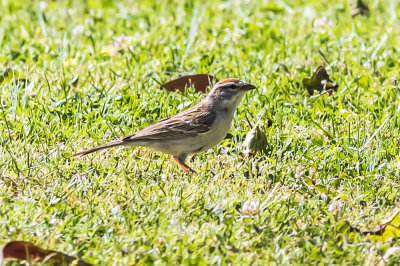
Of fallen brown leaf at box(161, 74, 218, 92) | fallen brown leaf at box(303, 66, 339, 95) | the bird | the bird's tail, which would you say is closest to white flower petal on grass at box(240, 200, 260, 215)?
the bird

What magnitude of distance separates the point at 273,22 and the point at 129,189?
4886mm

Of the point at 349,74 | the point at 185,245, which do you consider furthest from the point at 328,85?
the point at 185,245

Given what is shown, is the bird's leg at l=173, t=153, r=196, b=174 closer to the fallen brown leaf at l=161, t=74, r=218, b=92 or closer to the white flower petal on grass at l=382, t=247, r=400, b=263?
the fallen brown leaf at l=161, t=74, r=218, b=92

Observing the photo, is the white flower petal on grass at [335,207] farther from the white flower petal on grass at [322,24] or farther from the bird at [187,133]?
the white flower petal on grass at [322,24]

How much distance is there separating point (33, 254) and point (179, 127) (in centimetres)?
207

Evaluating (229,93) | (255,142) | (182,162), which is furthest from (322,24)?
(182,162)

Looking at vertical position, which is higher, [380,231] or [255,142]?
[255,142]

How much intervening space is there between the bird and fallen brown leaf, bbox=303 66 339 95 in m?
1.63

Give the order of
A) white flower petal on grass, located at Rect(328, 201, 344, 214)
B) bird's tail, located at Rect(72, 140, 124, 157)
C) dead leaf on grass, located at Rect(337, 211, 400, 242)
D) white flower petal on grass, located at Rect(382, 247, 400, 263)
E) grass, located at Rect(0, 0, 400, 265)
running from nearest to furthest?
white flower petal on grass, located at Rect(382, 247, 400, 263) < grass, located at Rect(0, 0, 400, 265) < dead leaf on grass, located at Rect(337, 211, 400, 242) < white flower petal on grass, located at Rect(328, 201, 344, 214) < bird's tail, located at Rect(72, 140, 124, 157)

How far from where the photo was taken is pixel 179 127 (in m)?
6.25

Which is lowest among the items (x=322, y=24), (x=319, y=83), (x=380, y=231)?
(x=380, y=231)

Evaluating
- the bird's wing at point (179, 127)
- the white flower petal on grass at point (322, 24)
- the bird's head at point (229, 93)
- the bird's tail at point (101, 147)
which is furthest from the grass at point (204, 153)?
the bird's head at point (229, 93)

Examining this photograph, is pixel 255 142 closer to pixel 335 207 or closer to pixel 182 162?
pixel 182 162

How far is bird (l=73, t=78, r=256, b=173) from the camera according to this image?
611 centimetres
